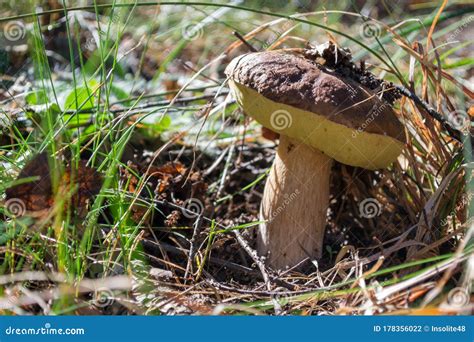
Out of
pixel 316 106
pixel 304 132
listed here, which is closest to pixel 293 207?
pixel 304 132

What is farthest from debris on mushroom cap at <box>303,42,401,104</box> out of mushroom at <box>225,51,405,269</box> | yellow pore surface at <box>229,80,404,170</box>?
yellow pore surface at <box>229,80,404,170</box>

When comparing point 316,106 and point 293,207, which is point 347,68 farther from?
point 293,207

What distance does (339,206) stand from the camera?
7.30 feet

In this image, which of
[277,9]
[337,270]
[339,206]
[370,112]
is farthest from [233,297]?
[277,9]

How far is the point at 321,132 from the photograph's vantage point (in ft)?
5.35

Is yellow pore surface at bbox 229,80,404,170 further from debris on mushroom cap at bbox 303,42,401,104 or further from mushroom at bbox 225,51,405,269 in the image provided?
debris on mushroom cap at bbox 303,42,401,104

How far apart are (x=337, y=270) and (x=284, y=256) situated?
0.25m

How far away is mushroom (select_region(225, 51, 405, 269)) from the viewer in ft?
5.13

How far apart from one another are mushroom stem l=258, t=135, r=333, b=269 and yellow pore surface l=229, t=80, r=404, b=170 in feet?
0.37

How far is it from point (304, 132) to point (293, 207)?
1.13 feet

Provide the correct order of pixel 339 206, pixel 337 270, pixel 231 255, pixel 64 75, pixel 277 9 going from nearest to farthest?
1. pixel 337 270
2. pixel 231 255
3. pixel 339 206
4. pixel 64 75
5. pixel 277 9

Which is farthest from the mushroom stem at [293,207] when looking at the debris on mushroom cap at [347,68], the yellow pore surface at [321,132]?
the debris on mushroom cap at [347,68]

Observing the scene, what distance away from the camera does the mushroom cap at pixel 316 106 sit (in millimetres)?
1550

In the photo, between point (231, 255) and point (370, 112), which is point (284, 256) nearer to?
point (231, 255)
